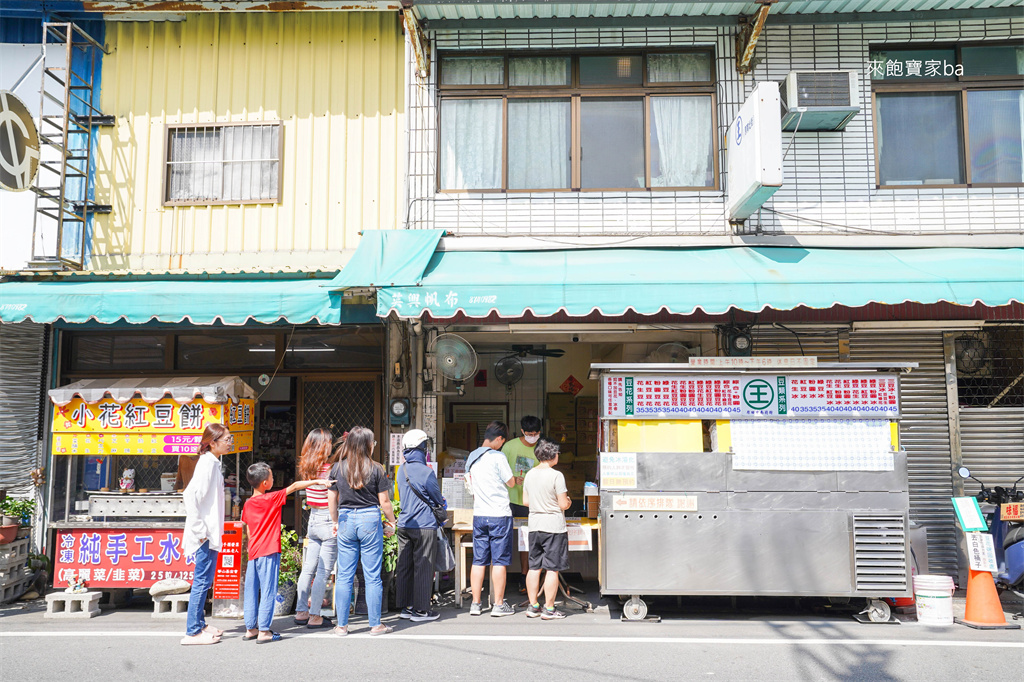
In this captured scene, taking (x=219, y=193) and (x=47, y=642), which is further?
(x=219, y=193)

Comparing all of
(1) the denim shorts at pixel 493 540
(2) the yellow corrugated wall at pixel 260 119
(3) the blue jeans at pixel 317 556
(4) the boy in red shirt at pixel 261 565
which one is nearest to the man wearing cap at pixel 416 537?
(1) the denim shorts at pixel 493 540

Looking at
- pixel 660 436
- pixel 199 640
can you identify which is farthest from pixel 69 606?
pixel 660 436

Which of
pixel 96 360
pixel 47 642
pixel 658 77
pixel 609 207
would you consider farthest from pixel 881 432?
pixel 96 360

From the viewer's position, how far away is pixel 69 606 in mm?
7203

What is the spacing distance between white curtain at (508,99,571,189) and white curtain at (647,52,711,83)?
1.18m

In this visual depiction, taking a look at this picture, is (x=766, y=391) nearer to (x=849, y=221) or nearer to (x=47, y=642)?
(x=849, y=221)

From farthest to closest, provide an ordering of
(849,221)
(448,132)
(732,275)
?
(448,132) < (849,221) < (732,275)

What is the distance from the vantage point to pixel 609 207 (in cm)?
877

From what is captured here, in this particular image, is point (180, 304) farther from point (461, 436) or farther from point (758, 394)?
point (758, 394)

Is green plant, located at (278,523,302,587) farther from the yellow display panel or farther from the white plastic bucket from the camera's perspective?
the white plastic bucket

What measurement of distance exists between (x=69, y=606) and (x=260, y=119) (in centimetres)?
603

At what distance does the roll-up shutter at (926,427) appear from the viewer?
8398 millimetres

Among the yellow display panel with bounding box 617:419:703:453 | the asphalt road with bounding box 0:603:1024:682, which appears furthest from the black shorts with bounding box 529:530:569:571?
the yellow display panel with bounding box 617:419:703:453

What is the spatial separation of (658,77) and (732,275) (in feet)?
10.8
